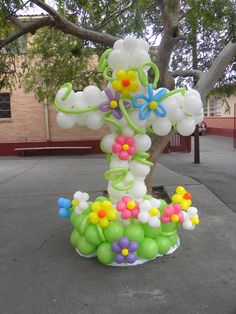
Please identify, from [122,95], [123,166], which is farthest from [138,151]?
[122,95]

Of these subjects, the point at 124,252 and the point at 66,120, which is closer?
the point at 124,252

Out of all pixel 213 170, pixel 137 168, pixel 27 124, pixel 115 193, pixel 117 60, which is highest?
pixel 117 60

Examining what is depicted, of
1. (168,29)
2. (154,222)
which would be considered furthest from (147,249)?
(168,29)

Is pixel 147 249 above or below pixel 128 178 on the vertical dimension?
below

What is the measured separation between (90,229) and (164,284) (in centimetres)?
104

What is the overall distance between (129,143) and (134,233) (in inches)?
40.7

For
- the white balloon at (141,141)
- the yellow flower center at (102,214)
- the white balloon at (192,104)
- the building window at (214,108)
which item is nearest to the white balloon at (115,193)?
the yellow flower center at (102,214)

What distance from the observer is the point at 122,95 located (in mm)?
4359

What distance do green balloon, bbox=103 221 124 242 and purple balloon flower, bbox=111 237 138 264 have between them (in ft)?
0.17

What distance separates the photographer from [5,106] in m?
17.2

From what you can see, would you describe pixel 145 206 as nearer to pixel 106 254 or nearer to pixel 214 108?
pixel 106 254

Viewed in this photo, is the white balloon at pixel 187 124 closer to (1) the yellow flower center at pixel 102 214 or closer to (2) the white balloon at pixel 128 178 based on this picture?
(2) the white balloon at pixel 128 178

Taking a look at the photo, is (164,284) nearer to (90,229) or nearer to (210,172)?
(90,229)

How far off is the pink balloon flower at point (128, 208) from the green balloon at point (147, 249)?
1.18 feet
